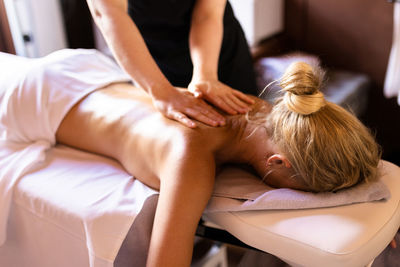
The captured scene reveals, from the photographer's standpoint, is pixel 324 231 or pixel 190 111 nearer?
pixel 324 231

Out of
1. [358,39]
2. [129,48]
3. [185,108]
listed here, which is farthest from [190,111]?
[358,39]

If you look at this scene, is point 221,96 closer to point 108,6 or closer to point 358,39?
point 108,6

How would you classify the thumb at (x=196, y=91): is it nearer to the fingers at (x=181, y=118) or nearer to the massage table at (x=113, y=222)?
the fingers at (x=181, y=118)

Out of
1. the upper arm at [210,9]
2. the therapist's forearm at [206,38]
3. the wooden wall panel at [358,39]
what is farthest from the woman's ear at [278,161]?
the wooden wall panel at [358,39]

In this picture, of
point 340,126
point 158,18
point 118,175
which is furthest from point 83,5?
point 340,126

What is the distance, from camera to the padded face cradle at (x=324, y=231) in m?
1.02

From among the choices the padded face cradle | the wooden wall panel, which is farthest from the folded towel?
the wooden wall panel

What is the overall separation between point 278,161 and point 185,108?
1.12ft

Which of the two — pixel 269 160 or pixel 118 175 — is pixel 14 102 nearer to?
pixel 118 175

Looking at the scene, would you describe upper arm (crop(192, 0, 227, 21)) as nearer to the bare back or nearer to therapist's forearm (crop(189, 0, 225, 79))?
therapist's forearm (crop(189, 0, 225, 79))

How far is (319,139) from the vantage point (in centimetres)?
111

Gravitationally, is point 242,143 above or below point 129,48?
below

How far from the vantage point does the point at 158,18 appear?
1692 mm

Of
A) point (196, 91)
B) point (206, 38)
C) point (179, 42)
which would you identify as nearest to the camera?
point (196, 91)
